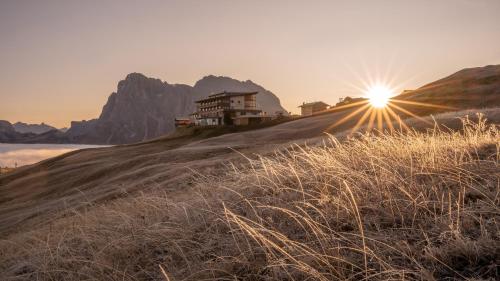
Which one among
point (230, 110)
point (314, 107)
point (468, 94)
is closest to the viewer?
point (468, 94)

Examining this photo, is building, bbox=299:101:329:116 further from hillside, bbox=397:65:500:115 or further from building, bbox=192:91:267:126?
hillside, bbox=397:65:500:115

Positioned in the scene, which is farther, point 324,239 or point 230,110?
point 230,110

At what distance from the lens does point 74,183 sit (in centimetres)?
3138

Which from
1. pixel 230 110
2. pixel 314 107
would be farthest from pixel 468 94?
pixel 314 107

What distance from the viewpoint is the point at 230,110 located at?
88062 mm

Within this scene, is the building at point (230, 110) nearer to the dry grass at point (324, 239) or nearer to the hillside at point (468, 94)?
the hillside at point (468, 94)

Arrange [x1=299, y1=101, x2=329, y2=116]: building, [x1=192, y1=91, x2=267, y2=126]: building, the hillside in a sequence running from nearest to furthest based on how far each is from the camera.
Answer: the hillside → [x1=192, y1=91, x2=267, y2=126]: building → [x1=299, y1=101, x2=329, y2=116]: building

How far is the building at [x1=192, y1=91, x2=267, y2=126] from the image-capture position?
282ft

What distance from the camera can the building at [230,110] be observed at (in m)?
85.9

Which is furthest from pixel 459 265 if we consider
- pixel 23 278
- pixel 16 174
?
pixel 16 174

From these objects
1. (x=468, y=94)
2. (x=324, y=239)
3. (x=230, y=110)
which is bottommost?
(x=324, y=239)

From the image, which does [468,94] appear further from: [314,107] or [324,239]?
[324,239]

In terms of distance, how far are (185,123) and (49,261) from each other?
97.9 meters

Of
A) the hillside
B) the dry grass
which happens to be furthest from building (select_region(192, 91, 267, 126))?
the dry grass
